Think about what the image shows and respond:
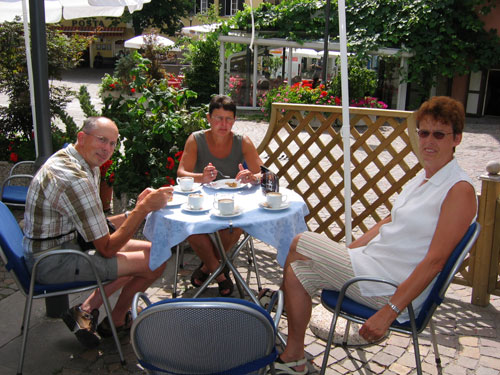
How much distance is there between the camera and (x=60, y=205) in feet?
8.58

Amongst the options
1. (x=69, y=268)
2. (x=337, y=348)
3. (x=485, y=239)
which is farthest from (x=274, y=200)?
(x=485, y=239)

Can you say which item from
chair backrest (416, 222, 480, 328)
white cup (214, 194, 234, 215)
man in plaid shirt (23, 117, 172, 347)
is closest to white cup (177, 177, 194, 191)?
man in plaid shirt (23, 117, 172, 347)

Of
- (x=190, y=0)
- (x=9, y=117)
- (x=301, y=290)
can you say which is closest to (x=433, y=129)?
(x=301, y=290)

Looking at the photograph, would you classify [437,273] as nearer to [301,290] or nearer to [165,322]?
[301,290]

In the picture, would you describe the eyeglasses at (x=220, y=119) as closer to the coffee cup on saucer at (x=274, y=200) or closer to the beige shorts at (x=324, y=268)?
the coffee cup on saucer at (x=274, y=200)

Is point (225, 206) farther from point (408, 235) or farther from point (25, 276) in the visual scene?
point (25, 276)

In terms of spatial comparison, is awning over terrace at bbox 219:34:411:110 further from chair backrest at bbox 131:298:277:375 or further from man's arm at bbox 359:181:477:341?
chair backrest at bbox 131:298:277:375

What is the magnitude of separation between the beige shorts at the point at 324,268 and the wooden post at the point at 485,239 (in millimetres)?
1387

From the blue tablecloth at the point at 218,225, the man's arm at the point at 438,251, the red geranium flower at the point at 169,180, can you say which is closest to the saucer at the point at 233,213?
the blue tablecloth at the point at 218,225

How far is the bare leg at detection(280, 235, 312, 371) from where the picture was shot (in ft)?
8.78

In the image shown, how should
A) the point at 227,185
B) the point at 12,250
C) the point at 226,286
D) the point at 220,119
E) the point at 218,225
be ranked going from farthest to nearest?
the point at 220,119, the point at 226,286, the point at 227,185, the point at 218,225, the point at 12,250

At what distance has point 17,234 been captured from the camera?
9.47ft

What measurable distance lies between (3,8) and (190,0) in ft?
93.4

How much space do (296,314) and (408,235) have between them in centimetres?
72
